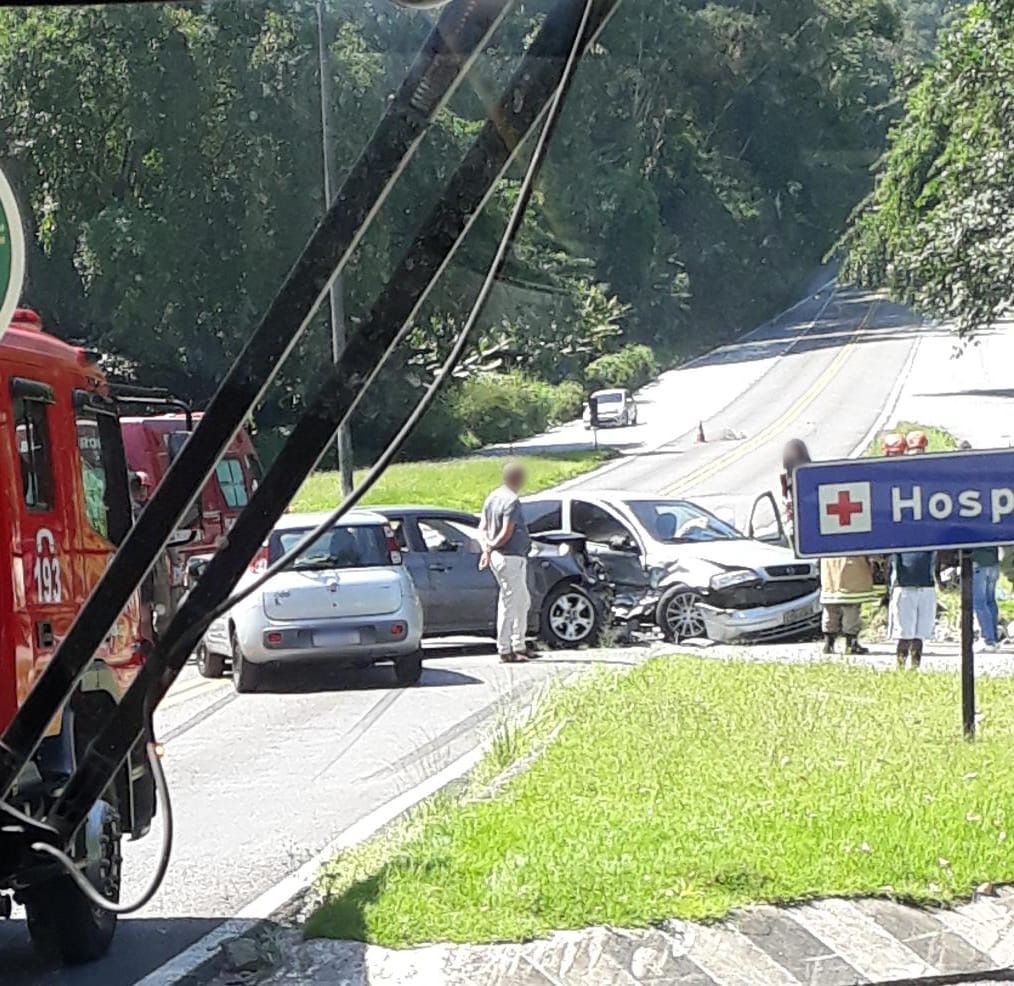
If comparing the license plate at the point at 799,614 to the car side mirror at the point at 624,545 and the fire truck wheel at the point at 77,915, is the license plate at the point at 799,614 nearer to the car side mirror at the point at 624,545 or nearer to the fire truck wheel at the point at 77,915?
the car side mirror at the point at 624,545

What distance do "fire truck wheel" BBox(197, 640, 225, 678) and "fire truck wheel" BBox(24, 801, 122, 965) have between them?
8403mm

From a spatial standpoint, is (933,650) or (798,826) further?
(933,650)

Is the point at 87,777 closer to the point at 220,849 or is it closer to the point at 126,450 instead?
the point at 126,450

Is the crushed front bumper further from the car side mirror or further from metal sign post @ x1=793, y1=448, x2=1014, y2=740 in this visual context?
metal sign post @ x1=793, y1=448, x2=1014, y2=740

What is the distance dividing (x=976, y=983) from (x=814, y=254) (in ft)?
41.5

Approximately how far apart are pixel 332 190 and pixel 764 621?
1231 cm

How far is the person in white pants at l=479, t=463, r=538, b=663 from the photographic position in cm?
1431

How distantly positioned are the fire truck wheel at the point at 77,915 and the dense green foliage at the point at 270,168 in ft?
5.31

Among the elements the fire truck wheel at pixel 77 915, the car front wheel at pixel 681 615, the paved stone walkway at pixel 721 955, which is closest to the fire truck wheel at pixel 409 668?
the car front wheel at pixel 681 615

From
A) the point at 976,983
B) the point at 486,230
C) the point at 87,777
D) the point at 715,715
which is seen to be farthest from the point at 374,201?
Answer: the point at 715,715

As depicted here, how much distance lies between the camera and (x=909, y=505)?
857 centimetres

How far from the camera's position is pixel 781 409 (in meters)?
34.8

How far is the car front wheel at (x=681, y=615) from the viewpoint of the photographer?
15711mm

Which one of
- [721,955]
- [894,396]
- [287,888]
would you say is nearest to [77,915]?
[287,888]
